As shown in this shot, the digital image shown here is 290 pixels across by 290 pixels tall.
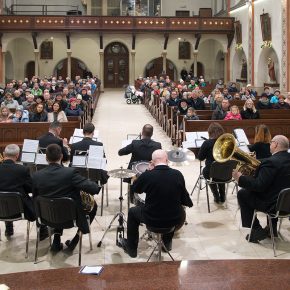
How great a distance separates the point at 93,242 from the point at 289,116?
9.19m

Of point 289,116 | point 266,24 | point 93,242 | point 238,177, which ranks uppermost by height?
point 266,24

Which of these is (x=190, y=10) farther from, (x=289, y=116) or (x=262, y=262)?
(x=262, y=262)

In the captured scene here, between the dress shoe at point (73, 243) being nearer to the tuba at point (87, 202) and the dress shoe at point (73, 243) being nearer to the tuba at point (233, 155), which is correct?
the tuba at point (87, 202)

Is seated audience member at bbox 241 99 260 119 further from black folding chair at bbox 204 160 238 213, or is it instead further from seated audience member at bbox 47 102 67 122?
black folding chair at bbox 204 160 238 213

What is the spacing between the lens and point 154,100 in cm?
1909

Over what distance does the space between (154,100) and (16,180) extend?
13.4m

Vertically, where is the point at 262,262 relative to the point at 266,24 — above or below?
below

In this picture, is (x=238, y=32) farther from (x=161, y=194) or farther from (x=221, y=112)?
(x=161, y=194)

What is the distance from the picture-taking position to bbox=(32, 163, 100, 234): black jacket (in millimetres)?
5535

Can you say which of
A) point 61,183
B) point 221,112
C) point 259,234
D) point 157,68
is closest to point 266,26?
point 157,68

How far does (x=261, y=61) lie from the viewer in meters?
24.2

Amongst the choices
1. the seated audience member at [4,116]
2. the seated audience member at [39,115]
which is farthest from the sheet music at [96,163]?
the seated audience member at [4,116]

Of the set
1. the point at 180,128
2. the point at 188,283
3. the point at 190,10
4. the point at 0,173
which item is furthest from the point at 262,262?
the point at 190,10

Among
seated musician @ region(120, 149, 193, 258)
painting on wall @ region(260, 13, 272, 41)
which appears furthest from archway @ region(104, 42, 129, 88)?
seated musician @ region(120, 149, 193, 258)
